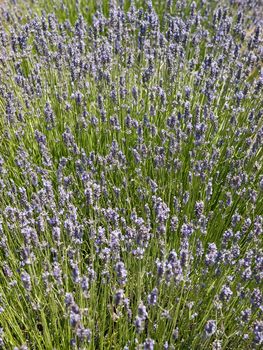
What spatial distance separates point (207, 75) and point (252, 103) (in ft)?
1.56

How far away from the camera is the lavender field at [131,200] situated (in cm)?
199

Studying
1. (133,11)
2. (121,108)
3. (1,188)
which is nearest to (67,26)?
(133,11)

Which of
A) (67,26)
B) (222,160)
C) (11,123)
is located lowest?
(222,160)

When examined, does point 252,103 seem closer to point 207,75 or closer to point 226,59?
point 207,75

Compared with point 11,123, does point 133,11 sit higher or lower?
higher

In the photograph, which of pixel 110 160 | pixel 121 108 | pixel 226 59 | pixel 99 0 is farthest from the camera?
pixel 99 0

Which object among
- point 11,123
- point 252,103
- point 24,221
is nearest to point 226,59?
point 252,103

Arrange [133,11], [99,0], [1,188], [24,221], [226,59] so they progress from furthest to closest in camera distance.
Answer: [99,0] → [133,11] → [226,59] → [1,188] → [24,221]

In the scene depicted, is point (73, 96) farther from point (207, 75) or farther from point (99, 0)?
point (99, 0)

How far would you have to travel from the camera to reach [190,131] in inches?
116

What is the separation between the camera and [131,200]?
286 centimetres

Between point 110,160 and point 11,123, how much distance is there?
895 millimetres

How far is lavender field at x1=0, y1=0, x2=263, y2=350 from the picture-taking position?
6.52 ft

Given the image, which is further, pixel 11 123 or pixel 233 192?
pixel 11 123
